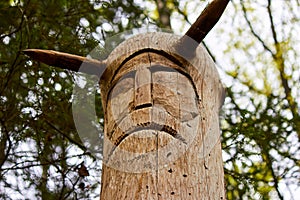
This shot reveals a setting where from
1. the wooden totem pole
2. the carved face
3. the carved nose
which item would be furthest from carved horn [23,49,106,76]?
the carved nose

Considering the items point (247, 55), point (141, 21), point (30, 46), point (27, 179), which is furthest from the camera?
point (247, 55)

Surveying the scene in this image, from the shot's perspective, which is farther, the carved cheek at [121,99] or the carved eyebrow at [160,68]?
the carved eyebrow at [160,68]

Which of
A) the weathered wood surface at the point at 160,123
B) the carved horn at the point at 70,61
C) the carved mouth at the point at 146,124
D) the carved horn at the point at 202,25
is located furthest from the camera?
the carved horn at the point at 70,61

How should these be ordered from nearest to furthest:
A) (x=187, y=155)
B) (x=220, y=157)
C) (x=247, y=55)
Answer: (x=187, y=155) → (x=220, y=157) → (x=247, y=55)

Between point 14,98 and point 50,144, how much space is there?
1.89 feet

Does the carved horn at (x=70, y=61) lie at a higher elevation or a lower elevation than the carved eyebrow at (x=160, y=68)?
higher

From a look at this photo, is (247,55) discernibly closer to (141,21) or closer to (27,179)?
(141,21)

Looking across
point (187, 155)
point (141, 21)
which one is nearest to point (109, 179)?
point (187, 155)

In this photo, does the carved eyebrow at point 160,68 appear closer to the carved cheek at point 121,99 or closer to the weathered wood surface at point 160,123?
the weathered wood surface at point 160,123

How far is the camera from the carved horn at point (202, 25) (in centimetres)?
229

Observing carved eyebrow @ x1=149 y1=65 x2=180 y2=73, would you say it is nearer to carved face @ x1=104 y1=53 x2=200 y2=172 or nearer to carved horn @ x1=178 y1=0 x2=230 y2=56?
carved face @ x1=104 y1=53 x2=200 y2=172

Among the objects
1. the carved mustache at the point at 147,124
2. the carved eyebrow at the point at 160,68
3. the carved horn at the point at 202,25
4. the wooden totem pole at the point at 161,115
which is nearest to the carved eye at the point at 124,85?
the wooden totem pole at the point at 161,115

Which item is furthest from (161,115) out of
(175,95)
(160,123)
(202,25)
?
(202,25)

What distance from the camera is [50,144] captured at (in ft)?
14.5
